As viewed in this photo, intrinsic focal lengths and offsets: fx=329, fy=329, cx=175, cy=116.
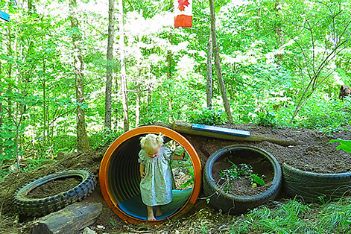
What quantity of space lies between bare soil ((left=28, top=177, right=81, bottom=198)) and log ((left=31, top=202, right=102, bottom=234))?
0.41 meters

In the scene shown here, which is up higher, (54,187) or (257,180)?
(257,180)

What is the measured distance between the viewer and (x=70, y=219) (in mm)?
3967

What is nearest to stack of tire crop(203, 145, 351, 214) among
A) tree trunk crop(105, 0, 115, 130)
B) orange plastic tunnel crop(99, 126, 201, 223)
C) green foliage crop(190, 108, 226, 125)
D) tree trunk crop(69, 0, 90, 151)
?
orange plastic tunnel crop(99, 126, 201, 223)

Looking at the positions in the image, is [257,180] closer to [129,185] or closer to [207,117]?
[207,117]

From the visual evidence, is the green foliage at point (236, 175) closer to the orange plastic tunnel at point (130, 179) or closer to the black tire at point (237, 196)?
the black tire at point (237, 196)

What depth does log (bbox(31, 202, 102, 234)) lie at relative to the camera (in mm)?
3633

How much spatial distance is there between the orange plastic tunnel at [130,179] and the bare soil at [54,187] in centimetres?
45

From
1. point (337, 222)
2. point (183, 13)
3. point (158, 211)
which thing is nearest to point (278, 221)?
point (337, 222)

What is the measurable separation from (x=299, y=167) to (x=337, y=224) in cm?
165

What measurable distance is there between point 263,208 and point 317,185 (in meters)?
0.73

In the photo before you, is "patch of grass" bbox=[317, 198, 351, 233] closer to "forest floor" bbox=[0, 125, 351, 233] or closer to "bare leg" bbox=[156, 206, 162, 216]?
"forest floor" bbox=[0, 125, 351, 233]

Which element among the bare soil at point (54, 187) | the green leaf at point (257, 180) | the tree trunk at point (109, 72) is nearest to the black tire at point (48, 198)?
the bare soil at point (54, 187)

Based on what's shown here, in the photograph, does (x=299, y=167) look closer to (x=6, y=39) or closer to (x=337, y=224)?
(x=337, y=224)

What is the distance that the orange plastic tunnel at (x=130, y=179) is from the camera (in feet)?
16.0
